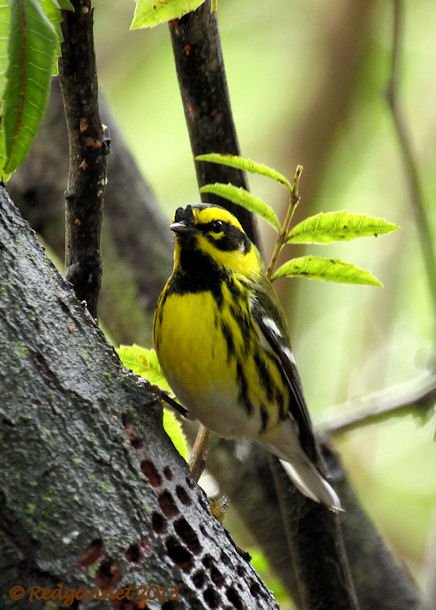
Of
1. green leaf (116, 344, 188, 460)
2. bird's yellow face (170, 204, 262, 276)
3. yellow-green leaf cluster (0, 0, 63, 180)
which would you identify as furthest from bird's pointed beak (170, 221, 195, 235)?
yellow-green leaf cluster (0, 0, 63, 180)

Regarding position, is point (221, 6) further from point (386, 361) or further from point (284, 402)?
point (284, 402)

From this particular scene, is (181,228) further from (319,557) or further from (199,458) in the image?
(319,557)

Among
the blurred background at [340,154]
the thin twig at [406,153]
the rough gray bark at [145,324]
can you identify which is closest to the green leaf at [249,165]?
the thin twig at [406,153]

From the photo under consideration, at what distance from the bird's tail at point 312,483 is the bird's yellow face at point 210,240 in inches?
23.4

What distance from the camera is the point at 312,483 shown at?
2508mm

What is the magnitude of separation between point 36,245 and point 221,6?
4.26 metres

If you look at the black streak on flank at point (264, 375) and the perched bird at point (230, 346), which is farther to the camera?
the black streak on flank at point (264, 375)

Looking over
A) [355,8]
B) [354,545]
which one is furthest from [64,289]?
[355,8]

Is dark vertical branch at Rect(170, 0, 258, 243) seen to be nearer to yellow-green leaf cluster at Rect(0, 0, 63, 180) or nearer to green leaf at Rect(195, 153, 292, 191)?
green leaf at Rect(195, 153, 292, 191)

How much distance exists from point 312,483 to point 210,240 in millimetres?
746

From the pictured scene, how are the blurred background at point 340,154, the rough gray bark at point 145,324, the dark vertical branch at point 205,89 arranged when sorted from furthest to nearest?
1. the blurred background at point 340,154
2. the rough gray bark at point 145,324
3. the dark vertical branch at point 205,89

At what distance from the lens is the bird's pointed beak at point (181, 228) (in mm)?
2516

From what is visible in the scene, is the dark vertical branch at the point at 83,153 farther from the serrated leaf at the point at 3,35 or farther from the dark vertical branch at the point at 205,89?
the dark vertical branch at the point at 205,89

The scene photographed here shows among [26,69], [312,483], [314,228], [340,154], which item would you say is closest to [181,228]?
[314,228]
